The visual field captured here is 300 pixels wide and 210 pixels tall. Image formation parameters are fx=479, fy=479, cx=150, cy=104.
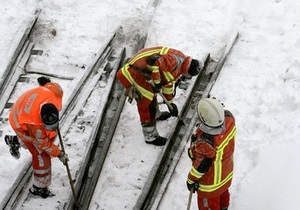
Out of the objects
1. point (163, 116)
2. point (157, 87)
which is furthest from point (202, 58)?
point (157, 87)

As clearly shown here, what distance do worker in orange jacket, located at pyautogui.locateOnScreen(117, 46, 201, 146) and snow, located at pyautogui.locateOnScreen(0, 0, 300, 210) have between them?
608 millimetres

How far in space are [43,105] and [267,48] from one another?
502cm

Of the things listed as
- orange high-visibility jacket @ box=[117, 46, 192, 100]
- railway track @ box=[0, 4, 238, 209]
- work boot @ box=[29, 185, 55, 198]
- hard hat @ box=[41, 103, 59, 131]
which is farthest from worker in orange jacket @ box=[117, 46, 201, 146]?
work boot @ box=[29, 185, 55, 198]

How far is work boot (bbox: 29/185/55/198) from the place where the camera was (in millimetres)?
7176

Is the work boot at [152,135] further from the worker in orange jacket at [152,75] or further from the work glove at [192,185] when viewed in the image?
the work glove at [192,185]

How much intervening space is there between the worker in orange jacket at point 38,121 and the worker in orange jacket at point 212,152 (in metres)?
1.87

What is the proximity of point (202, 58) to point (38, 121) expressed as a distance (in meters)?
4.17

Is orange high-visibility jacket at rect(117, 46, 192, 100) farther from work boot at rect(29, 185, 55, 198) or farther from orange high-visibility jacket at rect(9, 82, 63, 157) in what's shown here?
work boot at rect(29, 185, 55, 198)

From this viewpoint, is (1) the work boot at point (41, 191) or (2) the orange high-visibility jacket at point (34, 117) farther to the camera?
(1) the work boot at point (41, 191)

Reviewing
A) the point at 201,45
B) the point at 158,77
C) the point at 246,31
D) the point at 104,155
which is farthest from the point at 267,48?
the point at 104,155

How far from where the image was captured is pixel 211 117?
5613 millimetres

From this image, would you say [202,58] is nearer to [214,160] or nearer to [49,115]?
[214,160]

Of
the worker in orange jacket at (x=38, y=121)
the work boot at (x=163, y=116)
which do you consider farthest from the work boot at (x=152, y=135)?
the worker in orange jacket at (x=38, y=121)

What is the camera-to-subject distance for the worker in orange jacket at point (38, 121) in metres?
6.20
